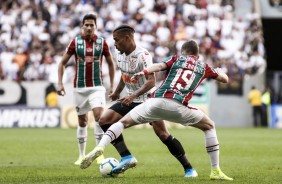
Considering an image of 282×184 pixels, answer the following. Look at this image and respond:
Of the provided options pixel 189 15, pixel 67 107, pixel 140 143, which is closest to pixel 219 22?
pixel 189 15

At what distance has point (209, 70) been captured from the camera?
35.5 ft

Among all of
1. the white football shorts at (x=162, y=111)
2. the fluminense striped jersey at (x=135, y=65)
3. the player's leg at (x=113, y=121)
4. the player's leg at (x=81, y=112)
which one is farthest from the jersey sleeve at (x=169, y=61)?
the player's leg at (x=81, y=112)

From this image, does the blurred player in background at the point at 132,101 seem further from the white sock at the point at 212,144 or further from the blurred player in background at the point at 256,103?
the blurred player in background at the point at 256,103

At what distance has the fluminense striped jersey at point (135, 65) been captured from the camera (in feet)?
37.7

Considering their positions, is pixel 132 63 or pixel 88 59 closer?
pixel 132 63

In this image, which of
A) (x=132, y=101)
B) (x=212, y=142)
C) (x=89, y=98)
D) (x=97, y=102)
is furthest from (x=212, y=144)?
(x=89, y=98)

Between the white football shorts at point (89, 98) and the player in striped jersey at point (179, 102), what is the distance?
3.54 metres

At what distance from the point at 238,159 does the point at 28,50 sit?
17483 millimetres

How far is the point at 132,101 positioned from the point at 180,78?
0.93 meters

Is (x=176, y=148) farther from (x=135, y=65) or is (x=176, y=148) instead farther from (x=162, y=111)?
(x=135, y=65)

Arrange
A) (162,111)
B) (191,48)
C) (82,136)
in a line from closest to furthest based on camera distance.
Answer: (162,111)
(191,48)
(82,136)

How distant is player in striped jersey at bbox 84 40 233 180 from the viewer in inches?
413

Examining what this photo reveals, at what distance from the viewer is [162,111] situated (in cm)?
1051

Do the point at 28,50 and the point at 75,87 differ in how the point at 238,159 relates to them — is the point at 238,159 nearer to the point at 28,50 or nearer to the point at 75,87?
the point at 75,87
